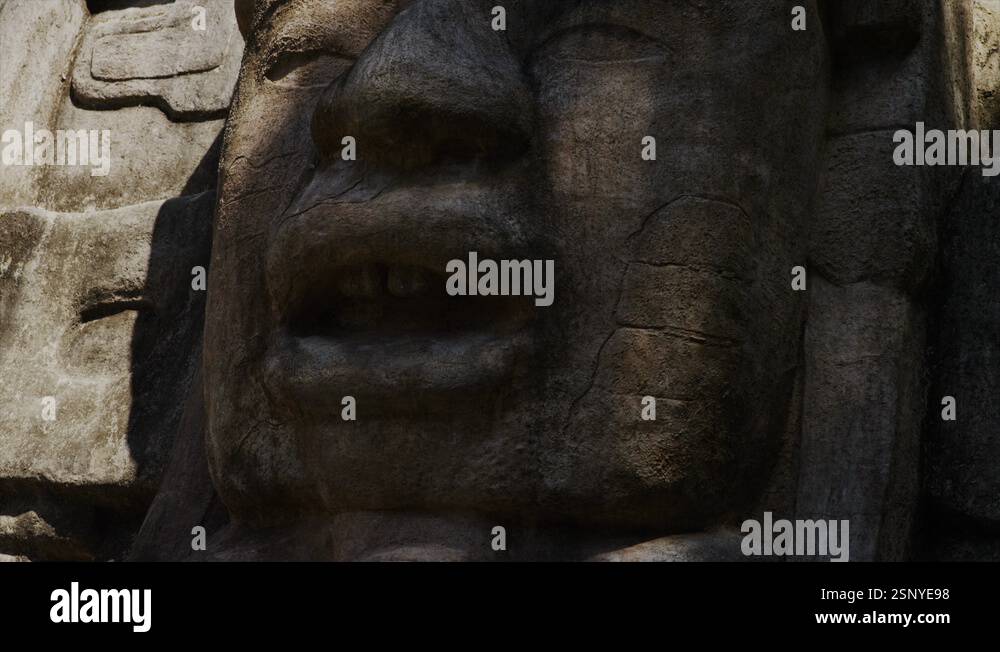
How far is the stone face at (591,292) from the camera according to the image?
230 cm

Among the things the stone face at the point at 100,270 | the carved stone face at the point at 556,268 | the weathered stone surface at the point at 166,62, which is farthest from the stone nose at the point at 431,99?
the weathered stone surface at the point at 166,62

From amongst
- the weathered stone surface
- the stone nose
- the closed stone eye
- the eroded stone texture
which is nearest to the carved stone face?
the stone nose

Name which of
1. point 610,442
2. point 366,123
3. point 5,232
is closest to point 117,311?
point 5,232

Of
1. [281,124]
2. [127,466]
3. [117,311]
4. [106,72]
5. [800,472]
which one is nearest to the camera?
[800,472]

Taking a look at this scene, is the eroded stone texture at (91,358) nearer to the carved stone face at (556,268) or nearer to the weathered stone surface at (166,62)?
the weathered stone surface at (166,62)

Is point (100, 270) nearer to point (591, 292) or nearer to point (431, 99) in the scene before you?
point (431, 99)

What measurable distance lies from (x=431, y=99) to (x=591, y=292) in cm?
35

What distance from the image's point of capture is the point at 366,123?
93.3 inches

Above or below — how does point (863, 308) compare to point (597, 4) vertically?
below

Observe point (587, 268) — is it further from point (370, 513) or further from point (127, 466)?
point (127, 466)

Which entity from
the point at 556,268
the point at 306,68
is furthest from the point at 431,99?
the point at 306,68

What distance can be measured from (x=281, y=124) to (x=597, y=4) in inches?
22.0

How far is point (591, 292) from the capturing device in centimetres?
235
